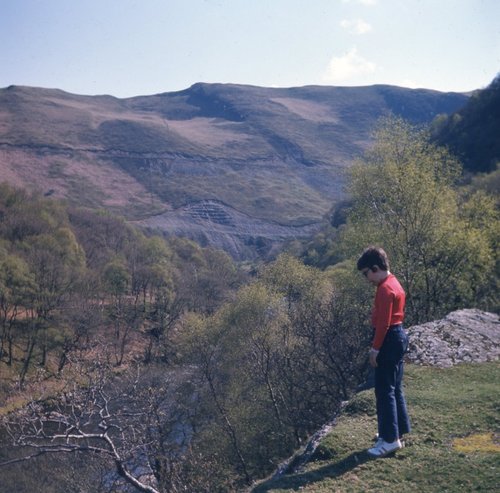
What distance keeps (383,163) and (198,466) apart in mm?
12911

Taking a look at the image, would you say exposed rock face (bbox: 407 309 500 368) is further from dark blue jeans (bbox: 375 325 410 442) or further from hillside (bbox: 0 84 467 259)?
hillside (bbox: 0 84 467 259)

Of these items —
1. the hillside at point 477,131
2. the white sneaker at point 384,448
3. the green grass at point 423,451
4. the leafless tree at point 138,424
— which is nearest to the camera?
the green grass at point 423,451

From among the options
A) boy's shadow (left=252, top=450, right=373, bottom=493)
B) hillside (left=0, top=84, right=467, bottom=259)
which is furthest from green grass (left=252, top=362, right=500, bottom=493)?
hillside (left=0, top=84, right=467, bottom=259)

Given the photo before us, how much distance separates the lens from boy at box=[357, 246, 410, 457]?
657cm

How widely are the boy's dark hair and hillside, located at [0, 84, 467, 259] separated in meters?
90.8

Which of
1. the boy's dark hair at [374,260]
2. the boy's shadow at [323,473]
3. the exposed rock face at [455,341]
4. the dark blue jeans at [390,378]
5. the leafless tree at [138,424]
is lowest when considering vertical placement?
the leafless tree at [138,424]

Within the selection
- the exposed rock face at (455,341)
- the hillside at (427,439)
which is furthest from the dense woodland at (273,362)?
the exposed rock face at (455,341)

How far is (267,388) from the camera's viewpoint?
21.1 m

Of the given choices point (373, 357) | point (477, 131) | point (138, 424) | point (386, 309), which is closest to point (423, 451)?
point (373, 357)

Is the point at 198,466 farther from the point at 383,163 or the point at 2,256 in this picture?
the point at 2,256

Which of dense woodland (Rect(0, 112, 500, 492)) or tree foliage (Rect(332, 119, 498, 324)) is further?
tree foliage (Rect(332, 119, 498, 324))

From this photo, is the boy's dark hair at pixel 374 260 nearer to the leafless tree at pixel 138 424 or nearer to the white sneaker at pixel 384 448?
the white sneaker at pixel 384 448

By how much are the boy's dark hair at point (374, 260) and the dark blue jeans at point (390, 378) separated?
2.63ft

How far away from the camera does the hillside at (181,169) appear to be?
117 meters
